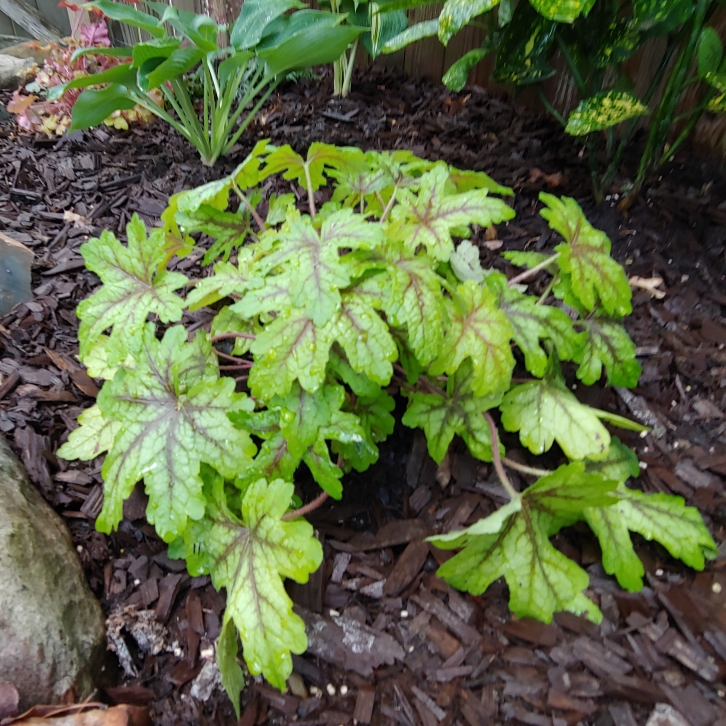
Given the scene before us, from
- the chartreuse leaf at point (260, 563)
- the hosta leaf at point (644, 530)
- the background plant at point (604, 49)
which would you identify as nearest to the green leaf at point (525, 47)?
the background plant at point (604, 49)

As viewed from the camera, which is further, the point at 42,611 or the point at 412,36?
the point at 412,36

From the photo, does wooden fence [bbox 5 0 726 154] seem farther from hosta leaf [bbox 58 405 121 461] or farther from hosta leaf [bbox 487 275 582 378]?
hosta leaf [bbox 58 405 121 461]

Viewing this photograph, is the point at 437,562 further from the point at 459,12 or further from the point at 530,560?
the point at 459,12

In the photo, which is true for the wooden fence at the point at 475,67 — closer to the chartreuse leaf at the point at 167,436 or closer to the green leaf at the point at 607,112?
the green leaf at the point at 607,112

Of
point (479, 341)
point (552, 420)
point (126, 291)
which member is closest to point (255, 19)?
point (126, 291)

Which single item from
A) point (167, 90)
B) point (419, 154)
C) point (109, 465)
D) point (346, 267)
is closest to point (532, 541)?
point (346, 267)

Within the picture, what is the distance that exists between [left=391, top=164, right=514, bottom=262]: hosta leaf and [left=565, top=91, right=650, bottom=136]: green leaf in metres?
0.93

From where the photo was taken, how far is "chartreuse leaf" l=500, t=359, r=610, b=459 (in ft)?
4.70

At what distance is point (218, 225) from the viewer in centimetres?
186

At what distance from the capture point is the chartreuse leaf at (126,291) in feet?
4.82

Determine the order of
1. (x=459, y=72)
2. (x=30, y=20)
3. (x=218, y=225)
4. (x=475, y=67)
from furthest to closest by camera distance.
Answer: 1. (x=30, y=20)
2. (x=475, y=67)
3. (x=459, y=72)
4. (x=218, y=225)

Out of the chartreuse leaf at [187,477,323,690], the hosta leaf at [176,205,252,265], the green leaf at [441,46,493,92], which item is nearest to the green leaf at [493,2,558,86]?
the green leaf at [441,46,493,92]

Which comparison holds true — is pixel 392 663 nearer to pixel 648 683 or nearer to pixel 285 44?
pixel 648 683

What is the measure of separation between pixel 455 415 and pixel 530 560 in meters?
0.43
